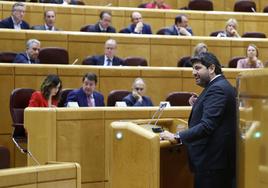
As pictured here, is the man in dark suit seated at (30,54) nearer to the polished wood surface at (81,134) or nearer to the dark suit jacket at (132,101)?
the dark suit jacket at (132,101)

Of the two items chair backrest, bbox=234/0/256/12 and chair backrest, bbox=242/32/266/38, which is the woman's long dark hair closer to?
chair backrest, bbox=242/32/266/38

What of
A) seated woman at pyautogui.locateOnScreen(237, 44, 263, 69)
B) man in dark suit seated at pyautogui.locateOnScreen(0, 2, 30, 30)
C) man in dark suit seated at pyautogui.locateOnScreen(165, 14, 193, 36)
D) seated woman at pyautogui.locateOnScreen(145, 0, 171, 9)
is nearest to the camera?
seated woman at pyautogui.locateOnScreen(237, 44, 263, 69)

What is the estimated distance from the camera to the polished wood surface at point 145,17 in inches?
304

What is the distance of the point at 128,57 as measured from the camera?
688 centimetres

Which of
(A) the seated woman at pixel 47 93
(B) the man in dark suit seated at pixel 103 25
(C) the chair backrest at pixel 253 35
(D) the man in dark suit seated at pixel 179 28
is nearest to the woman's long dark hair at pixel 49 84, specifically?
(A) the seated woman at pixel 47 93

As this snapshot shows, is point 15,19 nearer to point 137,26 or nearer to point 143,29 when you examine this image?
point 137,26

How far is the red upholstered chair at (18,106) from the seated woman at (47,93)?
0.23 metres

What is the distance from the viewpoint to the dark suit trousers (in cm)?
330

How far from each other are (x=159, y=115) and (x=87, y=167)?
0.60m

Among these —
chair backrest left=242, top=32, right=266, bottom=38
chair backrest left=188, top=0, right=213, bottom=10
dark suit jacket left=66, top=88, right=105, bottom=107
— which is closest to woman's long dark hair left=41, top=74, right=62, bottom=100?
dark suit jacket left=66, top=88, right=105, bottom=107

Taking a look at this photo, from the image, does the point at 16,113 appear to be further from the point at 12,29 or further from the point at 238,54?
the point at 238,54

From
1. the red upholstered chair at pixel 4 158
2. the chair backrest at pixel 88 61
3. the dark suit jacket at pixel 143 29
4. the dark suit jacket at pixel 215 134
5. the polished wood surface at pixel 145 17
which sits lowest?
the red upholstered chair at pixel 4 158

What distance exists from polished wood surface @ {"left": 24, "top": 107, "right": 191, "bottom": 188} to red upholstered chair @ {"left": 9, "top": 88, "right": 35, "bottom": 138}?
950mm

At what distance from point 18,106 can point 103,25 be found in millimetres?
2272
